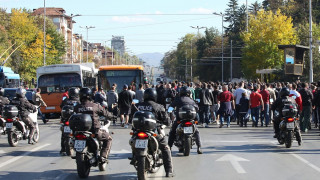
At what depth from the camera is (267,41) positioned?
6256 cm

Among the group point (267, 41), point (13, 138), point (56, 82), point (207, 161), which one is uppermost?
point (267, 41)

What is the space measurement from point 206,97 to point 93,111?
42.2 ft

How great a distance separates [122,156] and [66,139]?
4.42ft

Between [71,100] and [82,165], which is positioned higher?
[71,100]

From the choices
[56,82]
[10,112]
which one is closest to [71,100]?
[10,112]

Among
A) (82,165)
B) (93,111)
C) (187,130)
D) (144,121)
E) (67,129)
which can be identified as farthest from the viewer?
(67,129)

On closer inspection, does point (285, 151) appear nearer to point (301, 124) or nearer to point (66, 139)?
point (66, 139)

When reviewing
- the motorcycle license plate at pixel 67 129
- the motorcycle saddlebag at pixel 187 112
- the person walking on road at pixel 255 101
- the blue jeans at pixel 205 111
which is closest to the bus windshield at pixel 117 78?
the blue jeans at pixel 205 111

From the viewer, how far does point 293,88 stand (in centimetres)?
1967

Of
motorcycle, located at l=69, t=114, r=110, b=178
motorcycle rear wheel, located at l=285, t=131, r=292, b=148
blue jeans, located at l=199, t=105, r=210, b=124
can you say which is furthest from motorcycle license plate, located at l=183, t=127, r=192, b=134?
blue jeans, located at l=199, t=105, r=210, b=124

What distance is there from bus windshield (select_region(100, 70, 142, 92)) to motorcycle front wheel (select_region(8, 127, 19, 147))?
16051 millimetres

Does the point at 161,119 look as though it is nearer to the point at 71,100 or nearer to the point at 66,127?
the point at 66,127

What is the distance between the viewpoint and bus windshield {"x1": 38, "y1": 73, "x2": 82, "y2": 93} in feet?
91.4

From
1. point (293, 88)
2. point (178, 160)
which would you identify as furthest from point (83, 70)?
point (178, 160)
